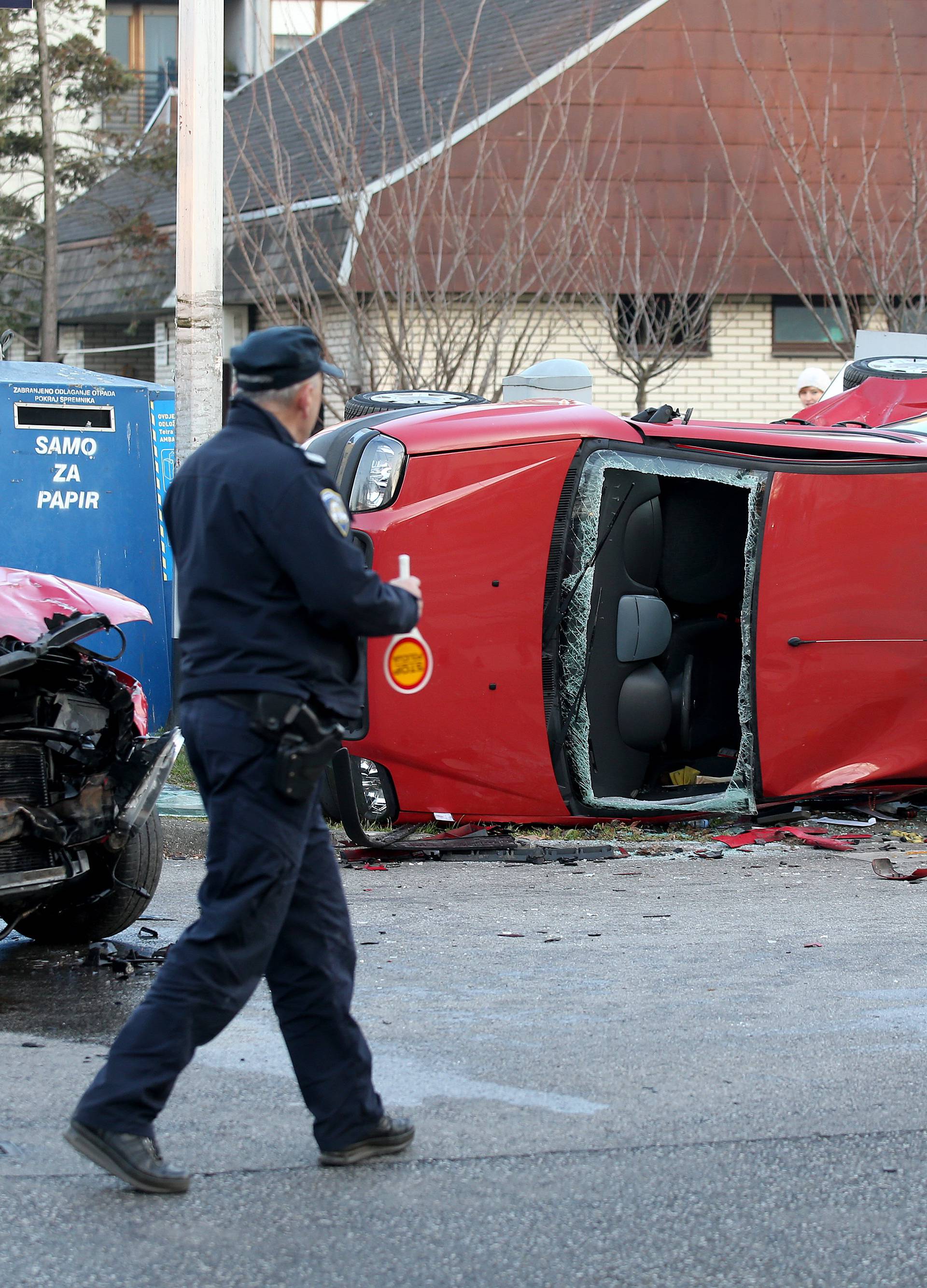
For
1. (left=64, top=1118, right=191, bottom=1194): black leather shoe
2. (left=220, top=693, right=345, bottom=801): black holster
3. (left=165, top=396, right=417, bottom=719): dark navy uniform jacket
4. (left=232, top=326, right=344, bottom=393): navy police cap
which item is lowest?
(left=64, top=1118, right=191, bottom=1194): black leather shoe

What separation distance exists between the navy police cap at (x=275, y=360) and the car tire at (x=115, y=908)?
2.06m

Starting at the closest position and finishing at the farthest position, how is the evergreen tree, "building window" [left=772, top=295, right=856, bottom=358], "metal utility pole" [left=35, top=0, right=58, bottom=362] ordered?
"building window" [left=772, top=295, right=856, bottom=358]
"metal utility pole" [left=35, top=0, right=58, bottom=362]
the evergreen tree

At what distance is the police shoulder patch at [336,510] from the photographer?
3.35 m

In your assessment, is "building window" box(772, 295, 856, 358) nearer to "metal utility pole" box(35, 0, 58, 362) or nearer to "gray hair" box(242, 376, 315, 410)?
"metal utility pole" box(35, 0, 58, 362)

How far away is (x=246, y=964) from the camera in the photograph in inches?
132

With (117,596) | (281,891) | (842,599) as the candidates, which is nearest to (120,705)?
(117,596)

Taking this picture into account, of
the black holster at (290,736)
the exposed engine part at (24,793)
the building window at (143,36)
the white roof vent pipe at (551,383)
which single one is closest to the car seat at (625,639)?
the white roof vent pipe at (551,383)

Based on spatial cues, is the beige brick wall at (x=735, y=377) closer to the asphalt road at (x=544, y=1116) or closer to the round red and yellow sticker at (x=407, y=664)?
the round red and yellow sticker at (x=407, y=664)

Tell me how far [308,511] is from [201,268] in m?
5.92

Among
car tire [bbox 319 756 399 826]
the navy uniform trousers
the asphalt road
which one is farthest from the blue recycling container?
the navy uniform trousers

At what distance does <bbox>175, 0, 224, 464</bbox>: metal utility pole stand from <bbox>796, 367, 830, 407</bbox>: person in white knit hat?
500 cm

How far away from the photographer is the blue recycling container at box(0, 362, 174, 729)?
8.86 metres

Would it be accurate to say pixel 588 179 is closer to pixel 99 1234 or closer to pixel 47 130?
pixel 47 130

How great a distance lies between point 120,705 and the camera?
5016mm
